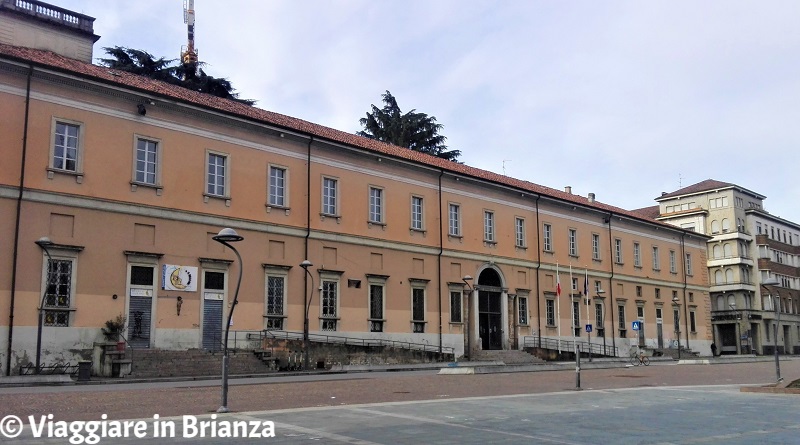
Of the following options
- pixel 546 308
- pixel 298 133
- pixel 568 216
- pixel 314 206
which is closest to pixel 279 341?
pixel 314 206

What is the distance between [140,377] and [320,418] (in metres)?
13.6

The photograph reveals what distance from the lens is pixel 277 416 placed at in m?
12.6

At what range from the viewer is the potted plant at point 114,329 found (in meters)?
26.1

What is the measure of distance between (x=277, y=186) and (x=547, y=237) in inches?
837

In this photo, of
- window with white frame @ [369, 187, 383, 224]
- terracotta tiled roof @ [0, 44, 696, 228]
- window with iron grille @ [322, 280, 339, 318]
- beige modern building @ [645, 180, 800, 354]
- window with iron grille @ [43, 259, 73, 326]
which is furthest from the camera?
beige modern building @ [645, 180, 800, 354]

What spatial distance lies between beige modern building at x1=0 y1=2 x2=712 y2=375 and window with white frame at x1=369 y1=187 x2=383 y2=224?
0.31ft

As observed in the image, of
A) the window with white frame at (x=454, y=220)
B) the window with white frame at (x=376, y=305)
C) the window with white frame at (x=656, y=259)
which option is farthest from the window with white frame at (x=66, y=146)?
the window with white frame at (x=656, y=259)

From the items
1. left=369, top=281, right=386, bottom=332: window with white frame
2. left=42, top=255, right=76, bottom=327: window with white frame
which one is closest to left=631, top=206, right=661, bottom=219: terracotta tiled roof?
left=369, top=281, right=386, bottom=332: window with white frame

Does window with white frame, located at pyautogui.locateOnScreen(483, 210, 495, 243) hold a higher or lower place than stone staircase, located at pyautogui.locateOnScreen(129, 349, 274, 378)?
higher

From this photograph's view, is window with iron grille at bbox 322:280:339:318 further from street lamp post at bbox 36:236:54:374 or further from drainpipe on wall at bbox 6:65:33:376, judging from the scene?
drainpipe on wall at bbox 6:65:33:376

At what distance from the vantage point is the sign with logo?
28219 millimetres

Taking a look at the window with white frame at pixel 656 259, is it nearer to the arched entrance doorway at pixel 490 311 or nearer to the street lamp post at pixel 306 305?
the arched entrance doorway at pixel 490 311

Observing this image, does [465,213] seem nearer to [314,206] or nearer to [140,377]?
[314,206]

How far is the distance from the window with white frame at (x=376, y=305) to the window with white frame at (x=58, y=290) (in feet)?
46.9
